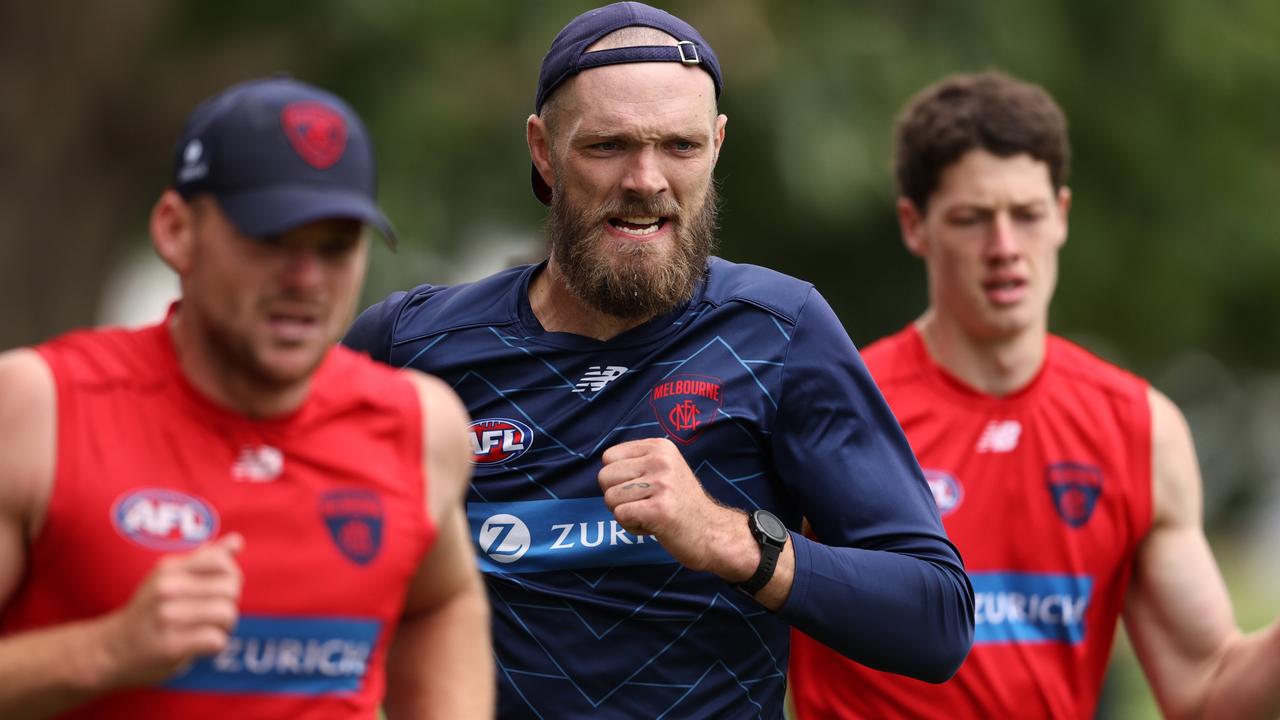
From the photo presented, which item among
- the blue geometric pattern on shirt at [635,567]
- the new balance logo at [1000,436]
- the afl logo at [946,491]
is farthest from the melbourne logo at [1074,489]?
the blue geometric pattern on shirt at [635,567]

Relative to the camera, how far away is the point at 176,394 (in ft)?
11.6

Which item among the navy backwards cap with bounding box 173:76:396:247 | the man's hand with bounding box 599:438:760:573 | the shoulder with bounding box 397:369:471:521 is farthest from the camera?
the man's hand with bounding box 599:438:760:573

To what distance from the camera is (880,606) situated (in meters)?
4.42

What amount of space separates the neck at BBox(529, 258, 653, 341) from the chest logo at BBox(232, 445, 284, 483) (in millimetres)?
1345

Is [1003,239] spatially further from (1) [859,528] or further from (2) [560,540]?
(2) [560,540]

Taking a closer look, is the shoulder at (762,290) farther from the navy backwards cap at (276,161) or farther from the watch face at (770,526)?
the navy backwards cap at (276,161)

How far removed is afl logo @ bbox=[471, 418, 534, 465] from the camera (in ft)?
15.3

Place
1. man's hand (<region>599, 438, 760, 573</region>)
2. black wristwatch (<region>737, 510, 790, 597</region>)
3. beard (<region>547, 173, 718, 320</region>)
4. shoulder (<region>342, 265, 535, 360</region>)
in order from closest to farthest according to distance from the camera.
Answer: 1. man's hand (<region>599, 438, 760, 573</region>)
2. black wristwatch (<region>737, 510, 790, 597</region>)
3. beard (<region>547, 173, 718, 320</region>)
4. shoulder (<region>342, 265, 535, 360</region>)

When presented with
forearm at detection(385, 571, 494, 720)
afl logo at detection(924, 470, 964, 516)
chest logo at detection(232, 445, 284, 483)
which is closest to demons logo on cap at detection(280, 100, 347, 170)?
chest logo at detection(232, 445, 284, 483)

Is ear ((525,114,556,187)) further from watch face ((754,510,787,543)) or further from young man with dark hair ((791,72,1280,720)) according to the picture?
young man with dark hair ((791,72,1280,720))

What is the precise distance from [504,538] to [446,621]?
0.76 m

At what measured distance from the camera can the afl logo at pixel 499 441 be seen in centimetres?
466

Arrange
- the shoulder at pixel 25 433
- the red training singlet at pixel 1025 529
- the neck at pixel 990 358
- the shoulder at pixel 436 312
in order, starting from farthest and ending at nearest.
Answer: the neck at pixel 990 358 < the red training singlet at pixel 1025 529 < the shoulder at pixel 436 312 < the shoulder at pixel 25 433

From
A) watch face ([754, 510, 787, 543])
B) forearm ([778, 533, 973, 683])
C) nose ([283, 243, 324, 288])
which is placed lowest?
forearm ([778, 533, 973, 683])
